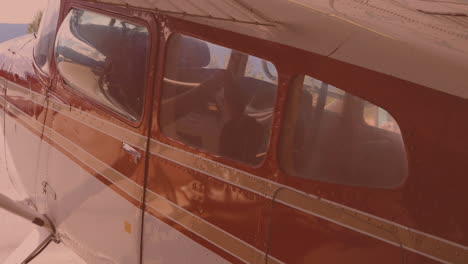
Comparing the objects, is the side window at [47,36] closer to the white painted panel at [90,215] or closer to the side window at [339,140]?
the white painted panel at [90,215]

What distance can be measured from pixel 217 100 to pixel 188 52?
1.12ft

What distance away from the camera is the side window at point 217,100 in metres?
2.61

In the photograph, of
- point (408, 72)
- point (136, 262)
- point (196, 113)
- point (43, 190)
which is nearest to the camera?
point (408, 72)

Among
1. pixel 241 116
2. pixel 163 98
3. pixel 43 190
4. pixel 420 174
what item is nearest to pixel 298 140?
pixel 241 116

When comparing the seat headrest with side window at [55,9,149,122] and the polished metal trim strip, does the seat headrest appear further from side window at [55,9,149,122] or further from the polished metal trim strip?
the polished metal trim strip

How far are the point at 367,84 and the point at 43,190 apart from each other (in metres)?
3.05

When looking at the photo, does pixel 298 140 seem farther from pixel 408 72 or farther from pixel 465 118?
pixel 465 118

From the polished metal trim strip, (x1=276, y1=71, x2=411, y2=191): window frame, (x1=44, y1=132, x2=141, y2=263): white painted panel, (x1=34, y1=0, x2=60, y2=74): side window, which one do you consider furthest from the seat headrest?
(x1=34, y1=0, x2=60, y2=74): side window

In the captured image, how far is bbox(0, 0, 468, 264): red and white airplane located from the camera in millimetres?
2049

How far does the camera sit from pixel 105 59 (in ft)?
11.9

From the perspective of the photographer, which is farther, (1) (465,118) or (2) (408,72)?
(2) (408,72)

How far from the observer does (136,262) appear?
10.9 ft

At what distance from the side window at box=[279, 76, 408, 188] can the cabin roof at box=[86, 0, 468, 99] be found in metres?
0.19

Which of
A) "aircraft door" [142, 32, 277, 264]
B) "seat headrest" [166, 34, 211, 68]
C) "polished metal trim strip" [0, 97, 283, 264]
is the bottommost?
"polished metal trim strip" [0, 97, 283, 264]
